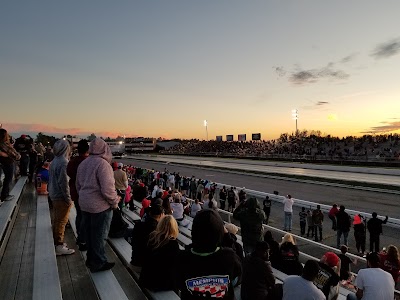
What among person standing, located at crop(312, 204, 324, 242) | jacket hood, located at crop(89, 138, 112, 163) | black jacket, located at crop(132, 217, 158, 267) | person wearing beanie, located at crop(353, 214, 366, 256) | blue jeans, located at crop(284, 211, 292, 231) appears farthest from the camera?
blue jeans, located at crop(284, 211, 292, 231)

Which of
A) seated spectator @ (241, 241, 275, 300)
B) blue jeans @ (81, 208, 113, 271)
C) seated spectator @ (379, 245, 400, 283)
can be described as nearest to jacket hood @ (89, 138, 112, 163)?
blue jeans @ (81, 208, 113, 271)

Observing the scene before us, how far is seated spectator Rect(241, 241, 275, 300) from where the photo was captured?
14.1 feet

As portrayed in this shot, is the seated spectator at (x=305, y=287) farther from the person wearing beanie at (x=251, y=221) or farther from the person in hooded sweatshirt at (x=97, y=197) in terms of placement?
the person wearing beanie at (x=251, y=221)

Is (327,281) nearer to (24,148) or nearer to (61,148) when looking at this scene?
(61,148)

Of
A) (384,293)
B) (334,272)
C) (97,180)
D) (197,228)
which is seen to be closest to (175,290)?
(97,180)

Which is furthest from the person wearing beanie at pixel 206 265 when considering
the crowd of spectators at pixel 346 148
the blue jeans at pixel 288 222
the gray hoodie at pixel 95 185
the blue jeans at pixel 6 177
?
the crowd of spectators at pixel 346 148

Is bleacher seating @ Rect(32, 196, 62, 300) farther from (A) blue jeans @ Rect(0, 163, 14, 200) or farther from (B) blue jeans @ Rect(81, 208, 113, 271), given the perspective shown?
(A) blue jeans @ Rect(0, 163, 14, 200)

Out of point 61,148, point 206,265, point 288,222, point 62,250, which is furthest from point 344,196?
point 206,265

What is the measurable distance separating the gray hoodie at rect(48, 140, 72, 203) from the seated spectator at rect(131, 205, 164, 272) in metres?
1.36

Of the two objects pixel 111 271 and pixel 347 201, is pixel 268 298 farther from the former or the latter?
pixel 347 201

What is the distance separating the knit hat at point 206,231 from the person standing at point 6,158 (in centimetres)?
665

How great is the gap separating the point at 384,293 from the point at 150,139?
151 meters

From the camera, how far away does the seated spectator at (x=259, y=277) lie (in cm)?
431

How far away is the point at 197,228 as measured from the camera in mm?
2527
